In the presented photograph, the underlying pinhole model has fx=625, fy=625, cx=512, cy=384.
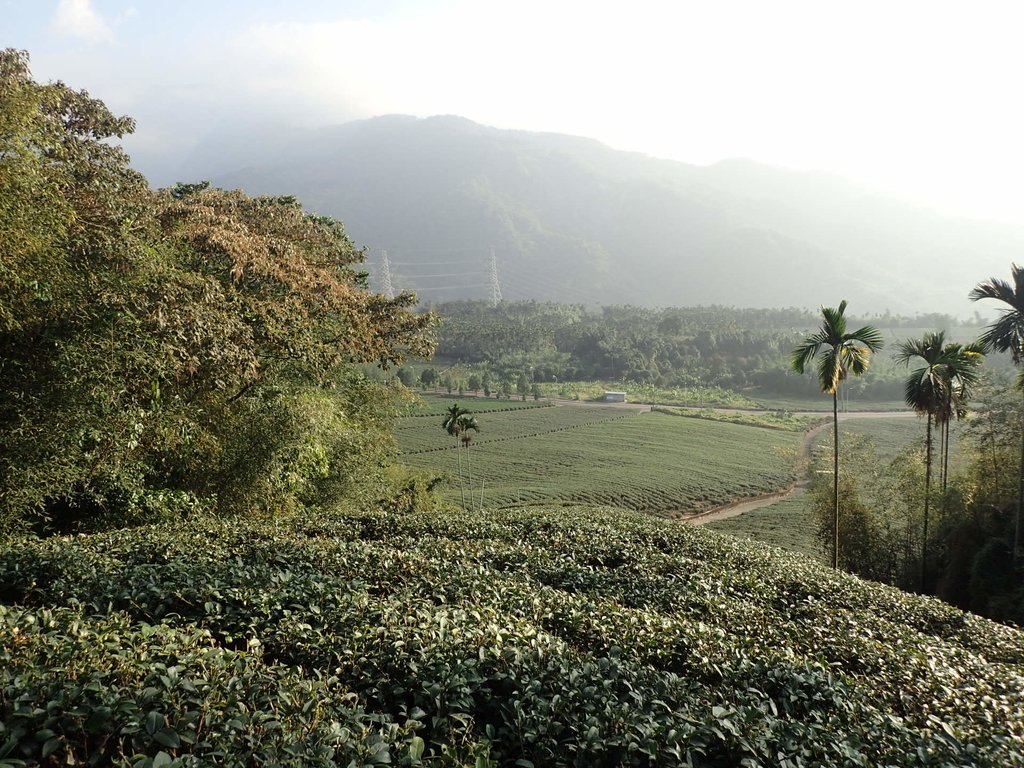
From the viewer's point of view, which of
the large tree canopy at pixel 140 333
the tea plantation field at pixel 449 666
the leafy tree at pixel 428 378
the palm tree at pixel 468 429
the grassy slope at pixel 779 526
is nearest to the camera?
the tea plantation field at pixel 449 666

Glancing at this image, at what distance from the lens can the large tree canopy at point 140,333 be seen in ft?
26.6

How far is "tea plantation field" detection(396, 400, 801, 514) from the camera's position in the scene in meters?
47.7

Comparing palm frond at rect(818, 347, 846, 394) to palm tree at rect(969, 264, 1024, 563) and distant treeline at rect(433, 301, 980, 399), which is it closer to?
palm tree at rect(969, 264, 1024, 563)

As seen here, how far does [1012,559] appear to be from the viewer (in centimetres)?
1622

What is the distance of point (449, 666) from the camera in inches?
161

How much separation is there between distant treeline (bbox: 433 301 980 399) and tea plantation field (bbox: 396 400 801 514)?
3008 cm

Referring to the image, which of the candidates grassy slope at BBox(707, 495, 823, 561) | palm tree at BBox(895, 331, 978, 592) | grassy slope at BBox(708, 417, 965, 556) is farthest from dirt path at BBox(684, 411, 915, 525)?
palm tree at BBox(895, 331, 978, 592)

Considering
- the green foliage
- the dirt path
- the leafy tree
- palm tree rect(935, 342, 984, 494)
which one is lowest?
the dirt path

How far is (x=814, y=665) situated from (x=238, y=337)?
32.3 feet

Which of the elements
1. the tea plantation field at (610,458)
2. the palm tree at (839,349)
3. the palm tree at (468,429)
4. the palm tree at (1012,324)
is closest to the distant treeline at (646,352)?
the tea plantation field at (610,458)

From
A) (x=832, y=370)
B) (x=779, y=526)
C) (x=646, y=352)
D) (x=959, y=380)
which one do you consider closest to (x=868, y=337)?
(x=832, y=370)

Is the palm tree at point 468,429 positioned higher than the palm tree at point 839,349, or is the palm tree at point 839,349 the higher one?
the palm tree at point 839,349

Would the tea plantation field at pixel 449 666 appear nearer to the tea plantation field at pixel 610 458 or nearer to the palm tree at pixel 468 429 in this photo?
the palm tree at pixel 468 429

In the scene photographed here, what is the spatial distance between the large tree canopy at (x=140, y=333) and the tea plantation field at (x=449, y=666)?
6.65 ft
